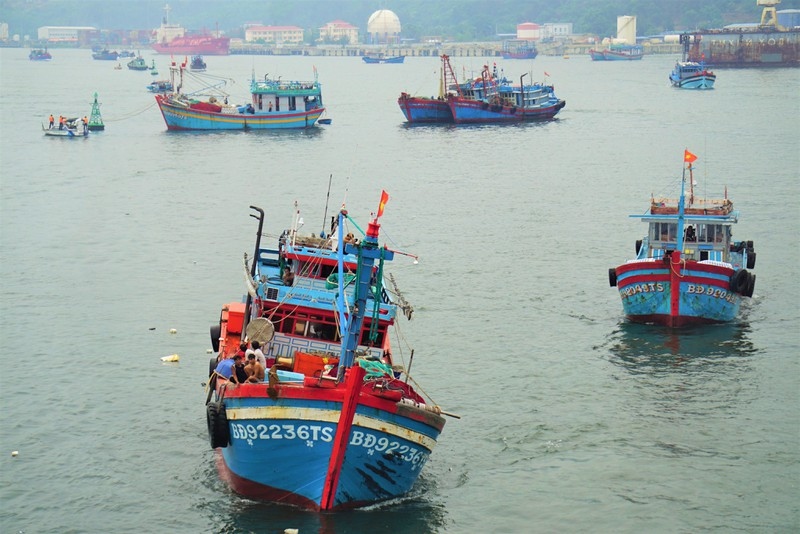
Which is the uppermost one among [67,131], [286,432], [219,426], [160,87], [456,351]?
[160,87]

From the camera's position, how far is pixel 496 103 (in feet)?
408

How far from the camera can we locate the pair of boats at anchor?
123125 millimetres

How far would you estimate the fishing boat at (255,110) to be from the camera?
4419 inches

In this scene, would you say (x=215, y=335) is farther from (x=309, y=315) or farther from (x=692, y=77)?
(x=692, y=77)

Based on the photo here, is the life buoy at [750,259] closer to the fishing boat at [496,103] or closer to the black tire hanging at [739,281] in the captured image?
the black tire hanging at [739,281]

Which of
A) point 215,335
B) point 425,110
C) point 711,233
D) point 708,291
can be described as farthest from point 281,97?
point 215,335

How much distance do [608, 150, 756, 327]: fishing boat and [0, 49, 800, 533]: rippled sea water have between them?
0.88m

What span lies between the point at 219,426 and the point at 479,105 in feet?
326

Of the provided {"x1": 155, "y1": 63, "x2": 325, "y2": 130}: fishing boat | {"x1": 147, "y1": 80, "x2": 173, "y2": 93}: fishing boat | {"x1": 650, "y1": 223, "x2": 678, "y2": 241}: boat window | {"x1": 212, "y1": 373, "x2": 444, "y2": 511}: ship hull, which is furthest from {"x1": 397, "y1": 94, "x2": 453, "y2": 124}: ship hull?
{"x1": 212, "y1": 373, "x2": 444, "y2": 511}: ship hull

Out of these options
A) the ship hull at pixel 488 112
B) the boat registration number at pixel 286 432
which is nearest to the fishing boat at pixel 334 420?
the boat registration number at pixel 286 432

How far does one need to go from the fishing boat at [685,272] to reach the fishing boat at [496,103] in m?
80.2

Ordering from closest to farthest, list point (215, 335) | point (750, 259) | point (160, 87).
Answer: point (215, 335) < point (750, 259) < point (160, 87)

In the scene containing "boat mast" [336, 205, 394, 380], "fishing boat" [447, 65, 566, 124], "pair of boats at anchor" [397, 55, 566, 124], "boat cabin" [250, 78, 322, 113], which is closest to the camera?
"boat mast" [336, 205, 394, 380]

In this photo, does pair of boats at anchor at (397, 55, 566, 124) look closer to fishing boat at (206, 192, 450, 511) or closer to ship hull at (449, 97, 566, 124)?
ship hull at (449, 97, 566, 124)
